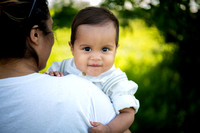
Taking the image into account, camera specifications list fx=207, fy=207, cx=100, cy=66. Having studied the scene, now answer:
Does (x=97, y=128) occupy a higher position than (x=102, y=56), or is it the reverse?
(x=102, y=56)

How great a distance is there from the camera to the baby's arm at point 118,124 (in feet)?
4.21

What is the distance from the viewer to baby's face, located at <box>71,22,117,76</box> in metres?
1.66

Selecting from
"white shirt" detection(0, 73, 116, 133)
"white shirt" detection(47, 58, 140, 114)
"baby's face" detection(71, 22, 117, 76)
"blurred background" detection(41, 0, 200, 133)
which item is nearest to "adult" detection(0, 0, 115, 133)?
"white shirt" detection(0, 73, 116, 133)

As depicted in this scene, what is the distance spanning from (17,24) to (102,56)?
71 cm

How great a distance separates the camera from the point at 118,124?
1495 millimetres

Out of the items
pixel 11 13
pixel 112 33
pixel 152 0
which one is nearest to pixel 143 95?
pixel 152 0

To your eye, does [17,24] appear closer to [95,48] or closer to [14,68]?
[14,68]

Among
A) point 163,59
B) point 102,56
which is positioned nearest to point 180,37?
point 163,59

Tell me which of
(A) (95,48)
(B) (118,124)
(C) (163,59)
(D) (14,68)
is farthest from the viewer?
(C) (163,59)

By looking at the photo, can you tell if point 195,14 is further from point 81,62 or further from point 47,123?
point 47,123

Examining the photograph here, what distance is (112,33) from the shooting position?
1.73 meters

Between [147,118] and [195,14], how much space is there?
7.16ft

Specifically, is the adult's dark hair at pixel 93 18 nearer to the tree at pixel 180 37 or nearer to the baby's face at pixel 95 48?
the baby's face at pixel 95 48

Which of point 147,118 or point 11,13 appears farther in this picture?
point 147,118
